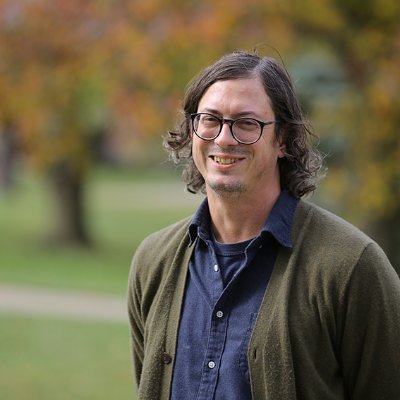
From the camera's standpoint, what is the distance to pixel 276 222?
275cm

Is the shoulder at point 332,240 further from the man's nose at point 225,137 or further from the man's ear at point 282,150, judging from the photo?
the man's nose at point 225,137

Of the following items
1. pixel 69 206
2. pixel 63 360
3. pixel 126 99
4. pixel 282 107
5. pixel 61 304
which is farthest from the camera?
pixel 69 206

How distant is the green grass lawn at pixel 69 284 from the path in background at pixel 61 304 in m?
0.36

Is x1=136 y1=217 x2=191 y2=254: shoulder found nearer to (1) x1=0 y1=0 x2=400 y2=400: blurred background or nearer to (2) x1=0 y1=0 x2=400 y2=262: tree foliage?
(1) x1=0 y1=0 x2=400 y2=400: blurred background

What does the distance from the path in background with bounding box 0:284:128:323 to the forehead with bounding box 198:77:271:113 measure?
8.76 m

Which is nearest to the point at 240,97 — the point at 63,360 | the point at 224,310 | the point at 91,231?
the point at 224,310

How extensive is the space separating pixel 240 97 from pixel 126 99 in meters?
11.3

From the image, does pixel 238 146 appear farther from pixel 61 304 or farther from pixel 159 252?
pixel 61 304

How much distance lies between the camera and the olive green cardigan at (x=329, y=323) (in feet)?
8.45

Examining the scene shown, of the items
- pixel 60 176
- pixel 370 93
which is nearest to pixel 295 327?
pixel 370 93

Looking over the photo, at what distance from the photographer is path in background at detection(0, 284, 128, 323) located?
1168 centimetres

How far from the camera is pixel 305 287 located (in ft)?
8.64

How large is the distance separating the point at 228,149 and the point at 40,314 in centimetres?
923

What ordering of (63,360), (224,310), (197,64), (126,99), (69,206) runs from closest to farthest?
1. (224,310)
2. (63,360)
3. (197,64)
4. (126,99)
5. (69,206)
